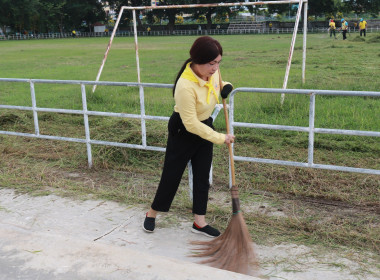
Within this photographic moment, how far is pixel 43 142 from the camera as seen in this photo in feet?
23.0

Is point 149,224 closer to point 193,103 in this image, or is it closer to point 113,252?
point 113,252

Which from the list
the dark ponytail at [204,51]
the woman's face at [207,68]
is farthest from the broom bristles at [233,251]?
the dark ponytail at [204,51]

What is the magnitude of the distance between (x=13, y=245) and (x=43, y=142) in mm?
3432

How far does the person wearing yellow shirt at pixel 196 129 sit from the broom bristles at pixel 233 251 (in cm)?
29

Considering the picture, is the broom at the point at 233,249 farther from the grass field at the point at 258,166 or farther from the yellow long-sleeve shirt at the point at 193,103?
the yellow long-sleeve shirt at the point at 193,103

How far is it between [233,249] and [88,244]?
1.15m

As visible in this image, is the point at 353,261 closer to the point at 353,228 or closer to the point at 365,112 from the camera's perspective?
the point at 353,228

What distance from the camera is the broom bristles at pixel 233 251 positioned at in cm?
344

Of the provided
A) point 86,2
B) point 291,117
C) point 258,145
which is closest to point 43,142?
point 258,145

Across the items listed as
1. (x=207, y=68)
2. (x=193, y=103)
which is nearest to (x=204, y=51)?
(x=207, y=68)

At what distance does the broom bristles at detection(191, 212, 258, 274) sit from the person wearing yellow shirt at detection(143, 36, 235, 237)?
286 millimetres

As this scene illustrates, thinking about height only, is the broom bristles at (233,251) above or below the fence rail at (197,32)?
below

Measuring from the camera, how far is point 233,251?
3564 mm

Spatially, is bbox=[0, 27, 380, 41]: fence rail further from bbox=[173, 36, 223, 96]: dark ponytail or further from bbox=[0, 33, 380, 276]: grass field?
bbox=[173, 36, 223, 96]: dark ponytail
